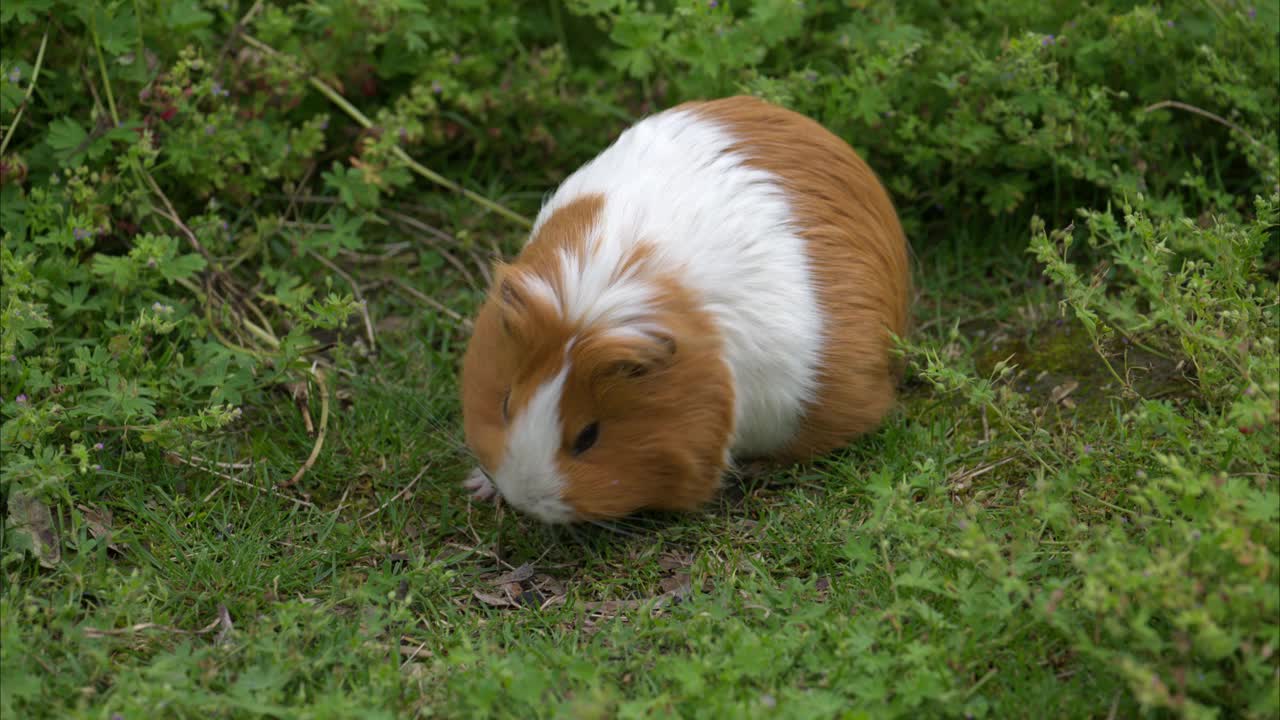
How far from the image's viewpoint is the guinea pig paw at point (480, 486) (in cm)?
348

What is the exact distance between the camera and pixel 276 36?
14.2 feet

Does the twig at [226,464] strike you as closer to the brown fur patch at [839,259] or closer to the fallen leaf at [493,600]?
the fallen leaf at [493,600]

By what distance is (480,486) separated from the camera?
11.5 feet

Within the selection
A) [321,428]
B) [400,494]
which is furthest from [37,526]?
[400,494]

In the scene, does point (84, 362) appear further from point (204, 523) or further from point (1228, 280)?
point (1228, 280)

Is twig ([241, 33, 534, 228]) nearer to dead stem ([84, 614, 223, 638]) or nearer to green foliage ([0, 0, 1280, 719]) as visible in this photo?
green foliage ([0, 0, 1280, 719])

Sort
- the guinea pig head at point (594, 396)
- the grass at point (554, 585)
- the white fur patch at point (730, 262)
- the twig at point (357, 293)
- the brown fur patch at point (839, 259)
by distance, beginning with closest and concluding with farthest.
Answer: the grass at point (554, 585), the guinea pig head at point (594, 396), the white fur patch at point (730, 262), the brown fur patch at point (839, 259), the twig at point (357, 293)

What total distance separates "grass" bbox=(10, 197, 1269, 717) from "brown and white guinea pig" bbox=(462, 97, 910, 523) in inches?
7.5

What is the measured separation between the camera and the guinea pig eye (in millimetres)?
3010

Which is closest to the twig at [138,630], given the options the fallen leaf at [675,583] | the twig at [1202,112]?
the fallen leaf at [675,583]

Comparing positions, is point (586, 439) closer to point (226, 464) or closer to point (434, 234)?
point (226, 464)

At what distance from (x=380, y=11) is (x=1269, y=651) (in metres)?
3.27

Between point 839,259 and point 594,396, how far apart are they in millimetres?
888

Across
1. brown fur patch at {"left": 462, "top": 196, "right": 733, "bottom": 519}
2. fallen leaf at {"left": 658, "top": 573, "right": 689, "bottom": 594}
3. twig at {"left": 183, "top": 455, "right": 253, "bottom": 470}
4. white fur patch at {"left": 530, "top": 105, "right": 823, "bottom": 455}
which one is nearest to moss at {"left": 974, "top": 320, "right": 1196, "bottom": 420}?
white fur patch at {"left": 530, "top": 105, "right": 823, "bottom": 455}
